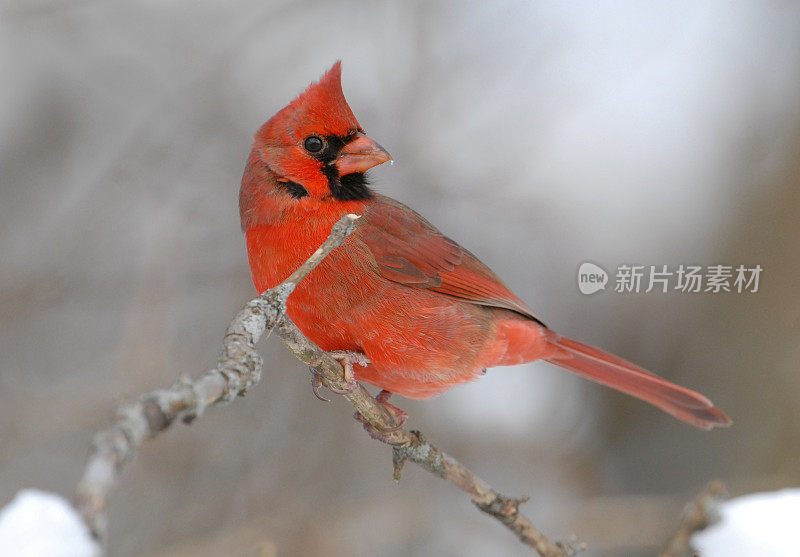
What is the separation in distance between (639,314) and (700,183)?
0.67 meters

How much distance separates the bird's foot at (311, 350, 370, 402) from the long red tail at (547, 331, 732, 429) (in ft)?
2.66

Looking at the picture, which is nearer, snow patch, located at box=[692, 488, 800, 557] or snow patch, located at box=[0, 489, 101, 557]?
→ snow patch, located at box=[0, 489, 101, 557]

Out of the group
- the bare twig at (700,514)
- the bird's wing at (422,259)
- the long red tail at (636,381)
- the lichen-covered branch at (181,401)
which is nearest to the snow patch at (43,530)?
the lichen-covered branch at (181,401)

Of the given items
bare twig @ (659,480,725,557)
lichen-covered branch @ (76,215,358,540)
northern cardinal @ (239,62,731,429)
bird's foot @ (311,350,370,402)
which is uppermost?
northern cardinal @ (239,62,731,429)

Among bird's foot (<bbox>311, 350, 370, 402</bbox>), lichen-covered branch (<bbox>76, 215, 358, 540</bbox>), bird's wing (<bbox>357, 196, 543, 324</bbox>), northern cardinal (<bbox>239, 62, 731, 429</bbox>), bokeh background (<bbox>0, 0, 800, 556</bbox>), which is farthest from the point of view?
bokeh background (<bbox>0, 0, 800, 556</bbox>)

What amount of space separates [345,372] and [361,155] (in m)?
0.50

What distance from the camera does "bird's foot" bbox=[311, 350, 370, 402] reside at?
1677 millimetres

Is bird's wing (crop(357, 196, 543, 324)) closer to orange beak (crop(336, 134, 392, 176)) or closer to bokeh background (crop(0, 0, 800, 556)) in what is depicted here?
orange beak (crop(336, 134, 392, 176))

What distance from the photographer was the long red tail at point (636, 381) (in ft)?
7.73

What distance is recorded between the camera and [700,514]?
107cm

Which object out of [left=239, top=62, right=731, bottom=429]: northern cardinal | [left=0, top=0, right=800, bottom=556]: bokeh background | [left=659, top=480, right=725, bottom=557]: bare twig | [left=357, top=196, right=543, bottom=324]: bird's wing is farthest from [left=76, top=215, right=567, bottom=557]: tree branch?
[left=0, top=0, right=800, bottom=556]: bokeh background

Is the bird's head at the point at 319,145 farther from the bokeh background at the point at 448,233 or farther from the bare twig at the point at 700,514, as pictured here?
the bokeh background at the point at 448,233

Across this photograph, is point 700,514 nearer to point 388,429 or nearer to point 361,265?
point 388,429

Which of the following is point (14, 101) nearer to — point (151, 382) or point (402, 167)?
point (151, 382)
